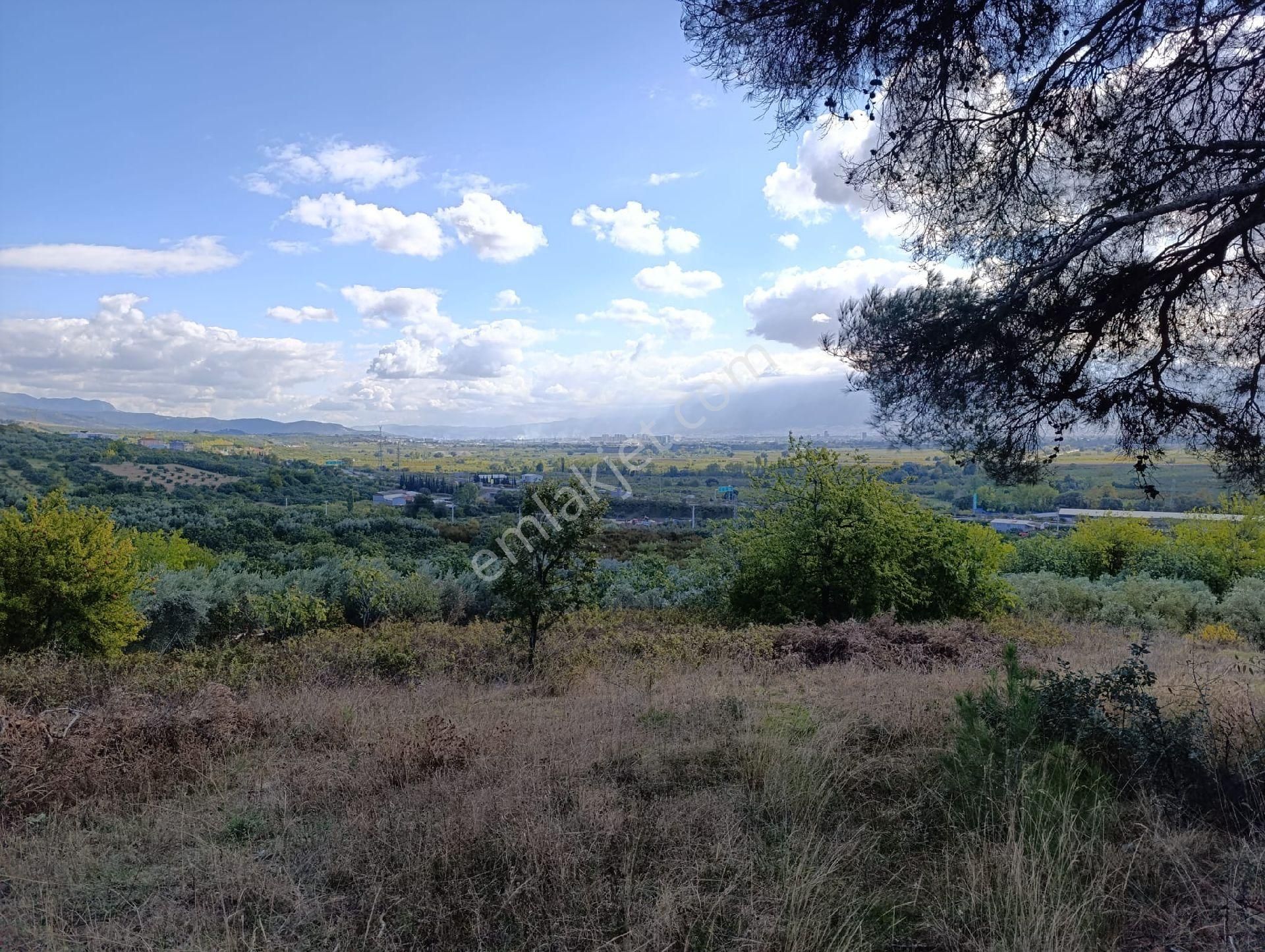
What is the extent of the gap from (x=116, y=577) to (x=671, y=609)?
11.1 metres

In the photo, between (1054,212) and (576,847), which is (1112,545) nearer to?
(1054,212)

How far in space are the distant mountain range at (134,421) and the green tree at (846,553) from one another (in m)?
136

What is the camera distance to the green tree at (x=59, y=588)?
12.0 meters

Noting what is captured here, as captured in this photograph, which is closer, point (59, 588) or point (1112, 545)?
point (59, 588)

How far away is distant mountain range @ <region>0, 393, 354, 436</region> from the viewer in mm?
128500

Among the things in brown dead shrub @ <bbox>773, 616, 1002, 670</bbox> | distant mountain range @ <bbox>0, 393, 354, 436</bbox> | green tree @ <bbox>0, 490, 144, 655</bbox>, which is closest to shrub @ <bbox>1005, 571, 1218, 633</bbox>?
brown dead shrub @ <bbox>773, 616, 1002, 670</bbox>

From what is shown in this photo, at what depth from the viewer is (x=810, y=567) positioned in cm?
1367

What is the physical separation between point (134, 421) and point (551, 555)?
17718 cm

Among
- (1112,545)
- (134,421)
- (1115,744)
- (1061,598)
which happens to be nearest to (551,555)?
(1115,744)

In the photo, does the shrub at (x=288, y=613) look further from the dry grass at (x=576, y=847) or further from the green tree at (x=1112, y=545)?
the green tree at (x=1112, y=545)

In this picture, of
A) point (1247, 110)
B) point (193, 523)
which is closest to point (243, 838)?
point (1247, 110)

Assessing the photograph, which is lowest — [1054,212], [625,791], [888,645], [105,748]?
[888,645]

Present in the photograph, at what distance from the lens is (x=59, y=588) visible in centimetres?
1207

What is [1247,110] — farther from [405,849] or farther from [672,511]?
[672,511]
